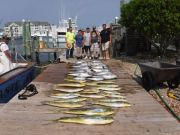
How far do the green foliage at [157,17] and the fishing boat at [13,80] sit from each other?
6.01 metres

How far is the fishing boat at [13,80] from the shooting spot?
12664mm

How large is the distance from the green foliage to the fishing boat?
19.7ft

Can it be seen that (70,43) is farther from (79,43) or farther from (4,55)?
(4,55)

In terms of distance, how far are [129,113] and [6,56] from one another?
6.29m

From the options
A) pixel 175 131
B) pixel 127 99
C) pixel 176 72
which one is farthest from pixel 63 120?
pixel 176 72

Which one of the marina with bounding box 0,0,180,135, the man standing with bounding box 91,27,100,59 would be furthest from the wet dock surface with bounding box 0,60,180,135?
the man standing with bounding box 91,27,100,59

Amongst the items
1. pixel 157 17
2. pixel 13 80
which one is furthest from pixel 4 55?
pixel 157 17

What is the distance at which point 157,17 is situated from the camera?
66.4ft

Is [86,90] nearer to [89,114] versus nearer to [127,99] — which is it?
[127,99]

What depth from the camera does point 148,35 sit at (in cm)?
2142

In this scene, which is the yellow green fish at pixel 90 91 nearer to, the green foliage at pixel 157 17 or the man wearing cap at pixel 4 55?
the man wearing cap at pixel 4 55

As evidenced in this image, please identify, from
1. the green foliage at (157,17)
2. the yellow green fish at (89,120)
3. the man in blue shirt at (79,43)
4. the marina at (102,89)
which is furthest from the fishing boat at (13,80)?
the green foliage at (157,17)

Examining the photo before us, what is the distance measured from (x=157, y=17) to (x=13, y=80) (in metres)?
8.75

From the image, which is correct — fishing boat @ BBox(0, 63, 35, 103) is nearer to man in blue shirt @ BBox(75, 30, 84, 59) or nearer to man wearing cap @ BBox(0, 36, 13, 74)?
man wearing cap @ BBox(0, 36, 13, 74)
